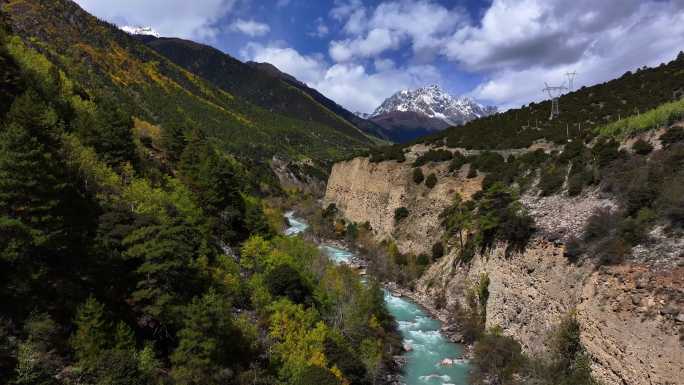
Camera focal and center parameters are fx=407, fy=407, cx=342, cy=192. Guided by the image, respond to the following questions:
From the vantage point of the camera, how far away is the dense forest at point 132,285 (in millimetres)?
16875

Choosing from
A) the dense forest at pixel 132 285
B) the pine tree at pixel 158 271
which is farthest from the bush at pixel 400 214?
the pine tree at pixel 158 271

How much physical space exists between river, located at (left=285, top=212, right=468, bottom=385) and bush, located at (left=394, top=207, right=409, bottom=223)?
13.2 meters

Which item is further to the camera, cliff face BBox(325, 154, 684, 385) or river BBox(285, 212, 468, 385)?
river BBox(285, 212, 468, 385)

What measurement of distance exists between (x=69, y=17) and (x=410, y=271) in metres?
154

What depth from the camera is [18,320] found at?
16.5 m

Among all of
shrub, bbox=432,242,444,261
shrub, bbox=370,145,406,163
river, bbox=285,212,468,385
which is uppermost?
shrub, bbox=370,145,406,163

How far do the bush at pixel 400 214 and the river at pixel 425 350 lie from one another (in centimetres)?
1319

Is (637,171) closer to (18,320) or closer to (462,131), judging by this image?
(18,320)

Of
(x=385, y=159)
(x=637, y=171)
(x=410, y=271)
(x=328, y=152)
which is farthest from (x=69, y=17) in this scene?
(x=637, y=171)

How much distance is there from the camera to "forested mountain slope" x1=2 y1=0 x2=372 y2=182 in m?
112

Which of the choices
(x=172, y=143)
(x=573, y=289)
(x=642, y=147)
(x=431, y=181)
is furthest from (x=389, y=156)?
(x=573, y=289)

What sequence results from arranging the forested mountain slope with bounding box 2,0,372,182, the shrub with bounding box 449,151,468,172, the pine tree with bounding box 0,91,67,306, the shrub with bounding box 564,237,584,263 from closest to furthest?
the pine tree with bounding box 0,91,67,306 < the shrub with bounding box 564,237,584,263 < the shrub with bounding box 449,151,468,172 < the forested mountain slope with bounding box 2,0,372,182

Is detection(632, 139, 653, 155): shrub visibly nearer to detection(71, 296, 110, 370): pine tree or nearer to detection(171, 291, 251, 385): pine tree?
detection(171, 291, 251, 385): pine tree

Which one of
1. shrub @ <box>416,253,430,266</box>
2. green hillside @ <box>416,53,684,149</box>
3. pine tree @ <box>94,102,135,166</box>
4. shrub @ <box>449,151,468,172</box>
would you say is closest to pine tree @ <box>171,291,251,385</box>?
pine tree @ <box>94,102,135,166</box>
